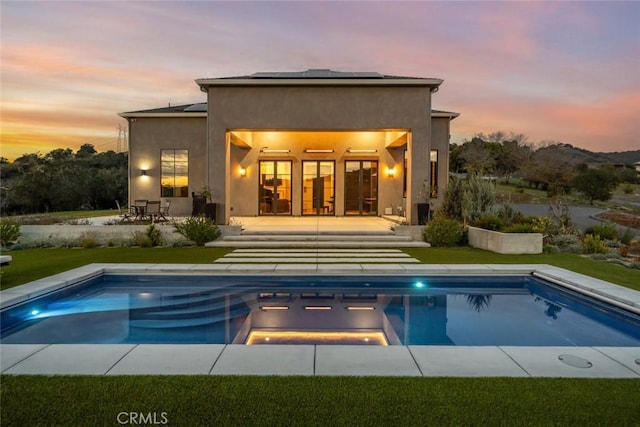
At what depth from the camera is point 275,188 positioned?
754 inches

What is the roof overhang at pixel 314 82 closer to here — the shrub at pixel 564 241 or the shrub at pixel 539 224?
the shrub at pixel 539 224

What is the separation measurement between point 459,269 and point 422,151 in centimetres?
623

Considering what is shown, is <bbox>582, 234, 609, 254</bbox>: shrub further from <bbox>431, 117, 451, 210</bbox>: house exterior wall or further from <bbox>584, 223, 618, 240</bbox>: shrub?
<bbox>431, 117, 451, 210</bbox>: house exterior wall

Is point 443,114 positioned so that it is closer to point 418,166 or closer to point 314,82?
point 418,166

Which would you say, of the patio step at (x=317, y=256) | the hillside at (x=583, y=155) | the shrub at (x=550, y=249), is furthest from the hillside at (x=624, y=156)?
the patio step at (x=317, y=256)

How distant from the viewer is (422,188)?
44.5 feet

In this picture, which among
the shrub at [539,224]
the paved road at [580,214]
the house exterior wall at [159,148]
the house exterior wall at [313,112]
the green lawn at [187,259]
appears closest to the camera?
the green lawn at [187,259]

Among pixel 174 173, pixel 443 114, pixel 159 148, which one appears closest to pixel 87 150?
pixel 159 148

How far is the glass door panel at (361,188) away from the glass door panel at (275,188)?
277 centimetres

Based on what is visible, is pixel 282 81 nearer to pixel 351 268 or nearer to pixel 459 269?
pixel 351 268

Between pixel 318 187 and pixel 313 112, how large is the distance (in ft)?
20.1

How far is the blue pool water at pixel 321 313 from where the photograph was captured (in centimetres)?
511

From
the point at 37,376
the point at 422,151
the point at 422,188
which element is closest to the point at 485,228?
the point at 422,188

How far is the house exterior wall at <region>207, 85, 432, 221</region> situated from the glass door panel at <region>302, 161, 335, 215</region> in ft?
18.4
